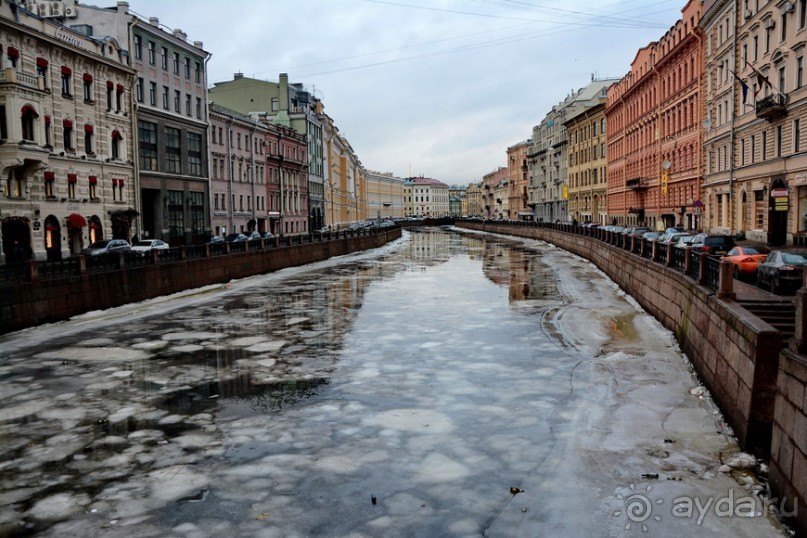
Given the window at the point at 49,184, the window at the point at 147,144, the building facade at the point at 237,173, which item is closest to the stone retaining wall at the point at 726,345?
the window at the point at 49,184

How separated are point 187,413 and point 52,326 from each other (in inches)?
453

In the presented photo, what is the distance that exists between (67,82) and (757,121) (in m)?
40.7

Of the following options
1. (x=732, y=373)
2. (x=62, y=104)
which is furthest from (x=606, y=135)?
(x=732, y=373)

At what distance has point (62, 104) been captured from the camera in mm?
39906

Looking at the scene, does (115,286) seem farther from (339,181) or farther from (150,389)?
(339,181)

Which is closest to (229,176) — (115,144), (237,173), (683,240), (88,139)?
(237,173)

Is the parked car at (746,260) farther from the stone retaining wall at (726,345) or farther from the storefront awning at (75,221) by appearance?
the storefront awning at (75,221)

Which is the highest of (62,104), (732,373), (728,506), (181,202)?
(62,104)

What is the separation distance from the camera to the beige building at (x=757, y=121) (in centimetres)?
3684

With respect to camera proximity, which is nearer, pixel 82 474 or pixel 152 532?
pixel 152 532

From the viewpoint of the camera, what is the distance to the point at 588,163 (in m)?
102

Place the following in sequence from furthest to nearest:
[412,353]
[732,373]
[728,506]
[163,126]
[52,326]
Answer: [163,126] < [52,326] < [412,353] < [732,373] < [728,506]

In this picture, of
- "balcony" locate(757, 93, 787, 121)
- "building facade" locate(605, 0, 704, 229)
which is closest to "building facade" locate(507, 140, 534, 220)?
"building facade" locate(605, 0, 704, 229)

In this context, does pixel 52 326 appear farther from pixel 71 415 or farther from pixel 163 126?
pixel 163 126
